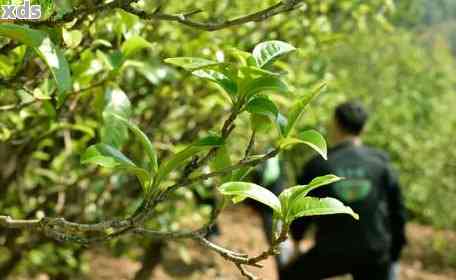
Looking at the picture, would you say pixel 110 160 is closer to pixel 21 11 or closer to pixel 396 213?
pixel 21 11

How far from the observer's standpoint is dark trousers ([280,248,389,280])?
4.50m

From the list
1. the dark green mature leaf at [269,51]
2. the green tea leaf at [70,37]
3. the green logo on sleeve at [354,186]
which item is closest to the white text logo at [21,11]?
the green tea leaf at [70,37]

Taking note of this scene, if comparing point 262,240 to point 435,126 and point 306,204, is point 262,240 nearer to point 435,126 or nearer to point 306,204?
point 435,126

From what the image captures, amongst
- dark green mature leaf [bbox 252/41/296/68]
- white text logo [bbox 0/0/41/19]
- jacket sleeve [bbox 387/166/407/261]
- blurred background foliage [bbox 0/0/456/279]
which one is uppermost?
white text logo [bbox 0/0/41/19]

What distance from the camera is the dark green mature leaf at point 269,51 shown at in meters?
1.39

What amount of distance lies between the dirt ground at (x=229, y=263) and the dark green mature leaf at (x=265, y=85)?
3.82 metres

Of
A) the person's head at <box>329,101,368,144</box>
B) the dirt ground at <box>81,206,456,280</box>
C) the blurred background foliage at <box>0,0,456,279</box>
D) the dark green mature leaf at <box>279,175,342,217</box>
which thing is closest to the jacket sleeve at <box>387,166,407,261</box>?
the person's head at <box>329,101,368,144</box>

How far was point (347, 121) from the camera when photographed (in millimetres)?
4555

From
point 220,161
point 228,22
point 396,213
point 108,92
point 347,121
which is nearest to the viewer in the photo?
point 228,22

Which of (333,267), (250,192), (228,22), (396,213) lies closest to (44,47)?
(228,22)

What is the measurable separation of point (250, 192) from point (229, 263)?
24.8 feet

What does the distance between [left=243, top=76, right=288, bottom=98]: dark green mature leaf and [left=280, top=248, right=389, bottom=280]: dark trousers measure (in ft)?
10.8

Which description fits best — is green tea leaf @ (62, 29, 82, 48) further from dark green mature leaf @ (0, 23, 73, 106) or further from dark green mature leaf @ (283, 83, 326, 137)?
dark green mature leaf @ (283, 83, 326, 137)

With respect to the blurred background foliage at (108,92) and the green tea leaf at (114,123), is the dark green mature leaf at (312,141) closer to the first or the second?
the blurred background foliage at (108,92)
